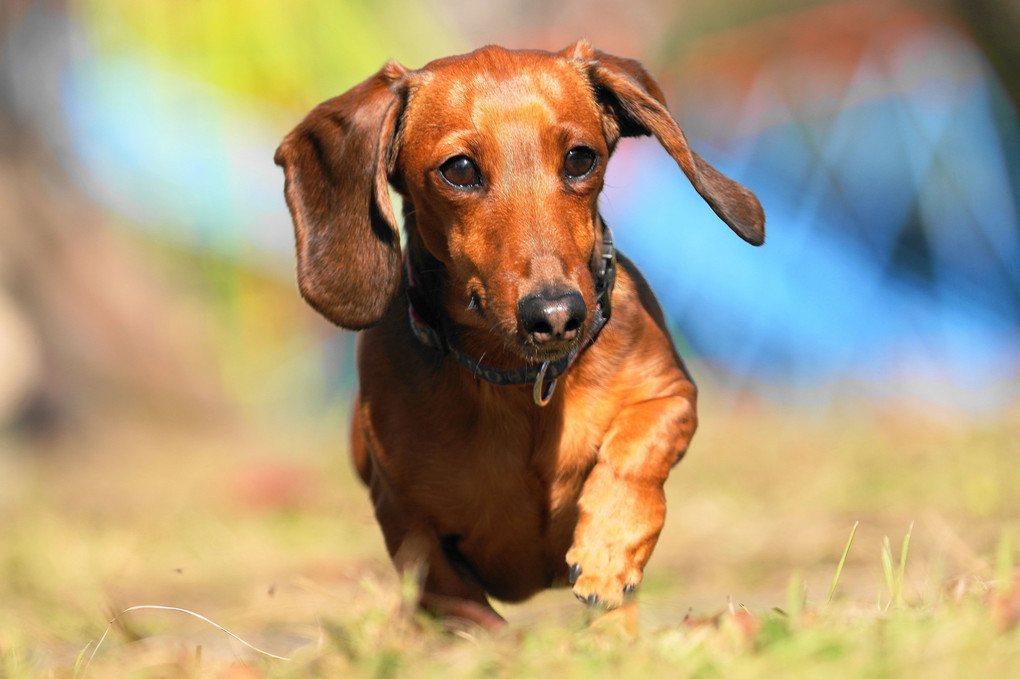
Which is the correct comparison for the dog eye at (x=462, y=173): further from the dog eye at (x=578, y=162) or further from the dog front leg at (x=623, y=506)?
the dog front leg at (x=623, y=506)

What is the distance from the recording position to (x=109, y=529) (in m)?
6.14

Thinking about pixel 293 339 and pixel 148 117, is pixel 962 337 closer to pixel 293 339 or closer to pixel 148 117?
pixel 293 339

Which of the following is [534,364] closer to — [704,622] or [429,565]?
[429,565]

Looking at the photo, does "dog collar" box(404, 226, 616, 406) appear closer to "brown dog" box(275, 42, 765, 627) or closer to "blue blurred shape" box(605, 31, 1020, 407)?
"brown dog" box(275, 42, 765, 627)

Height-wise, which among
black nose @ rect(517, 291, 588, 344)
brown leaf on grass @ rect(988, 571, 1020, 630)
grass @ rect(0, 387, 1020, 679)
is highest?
black nose @ rect(517, 291, 588, 344)

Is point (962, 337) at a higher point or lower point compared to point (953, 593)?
lower

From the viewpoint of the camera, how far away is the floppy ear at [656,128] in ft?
9.39

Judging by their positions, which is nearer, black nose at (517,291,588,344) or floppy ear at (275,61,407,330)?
black nose at (517,291,588,344)

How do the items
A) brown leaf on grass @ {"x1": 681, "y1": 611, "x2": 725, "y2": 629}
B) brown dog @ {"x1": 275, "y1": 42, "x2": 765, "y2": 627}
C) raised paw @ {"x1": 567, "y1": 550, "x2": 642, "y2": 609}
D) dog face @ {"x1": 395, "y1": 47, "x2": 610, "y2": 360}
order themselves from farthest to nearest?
1. brown dog @ {"x1": 275, "y1": 42, "x2": 765, "y2": 627}
2. dog face @ {"x1": 395, "y1": 47, "x2": 610, "y2": 360}
3. raised paw @ {"x1": 567, "y1": 550, "x2": 642, "y2": 609}
4. brown leaf on grass @ {"x1": 681, "y1": 611, "x2": 725, "y2": 629}

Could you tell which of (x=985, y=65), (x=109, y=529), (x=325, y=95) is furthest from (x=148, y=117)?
(x=985, y=65)

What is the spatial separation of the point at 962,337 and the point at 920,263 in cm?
59

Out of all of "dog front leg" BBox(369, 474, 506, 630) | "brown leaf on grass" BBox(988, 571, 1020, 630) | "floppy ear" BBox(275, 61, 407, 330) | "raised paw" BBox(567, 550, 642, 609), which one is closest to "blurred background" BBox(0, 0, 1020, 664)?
"dog front leg" BBox(369, 474, 506, 630)

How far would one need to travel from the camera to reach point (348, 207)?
112 inches

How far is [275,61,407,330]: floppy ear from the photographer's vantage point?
9.25 feet
